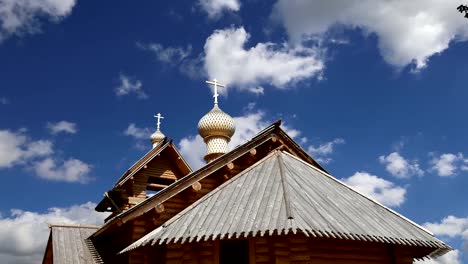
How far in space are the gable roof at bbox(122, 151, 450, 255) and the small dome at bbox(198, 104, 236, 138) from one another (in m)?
5.83

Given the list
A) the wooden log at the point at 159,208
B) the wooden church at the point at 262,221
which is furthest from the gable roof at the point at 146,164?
the wooden log at the point at 159,208

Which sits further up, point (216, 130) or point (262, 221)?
point (216, 130)

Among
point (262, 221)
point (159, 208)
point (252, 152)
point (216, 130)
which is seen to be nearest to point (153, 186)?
point (216, 130)

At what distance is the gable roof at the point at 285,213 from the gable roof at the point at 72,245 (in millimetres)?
4489

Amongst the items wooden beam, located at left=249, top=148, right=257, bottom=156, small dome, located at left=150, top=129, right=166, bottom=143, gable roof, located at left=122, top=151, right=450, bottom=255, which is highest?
small dome, located at left=150, top=129, right=166, bottom=143

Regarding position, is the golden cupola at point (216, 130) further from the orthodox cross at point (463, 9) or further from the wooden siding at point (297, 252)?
the orthodox cross at point (463, 9)

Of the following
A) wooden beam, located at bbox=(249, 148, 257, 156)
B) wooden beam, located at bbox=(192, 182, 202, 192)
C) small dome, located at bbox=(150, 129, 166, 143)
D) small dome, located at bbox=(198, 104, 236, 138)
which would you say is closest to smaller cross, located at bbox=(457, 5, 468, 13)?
wooden beam, located at bbox=(249, 148, 257, 156)

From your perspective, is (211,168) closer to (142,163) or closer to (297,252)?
(297,252)

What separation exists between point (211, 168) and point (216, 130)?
622cm

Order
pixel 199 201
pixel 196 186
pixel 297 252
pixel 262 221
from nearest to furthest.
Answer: pixel 262 221 → pixel 297 252 → pixel 199 201 → pixel 196 186

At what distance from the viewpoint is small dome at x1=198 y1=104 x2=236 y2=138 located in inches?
712

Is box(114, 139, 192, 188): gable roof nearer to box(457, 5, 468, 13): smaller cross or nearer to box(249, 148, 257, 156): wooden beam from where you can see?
box(249, 148, 257, 156): wooden beam

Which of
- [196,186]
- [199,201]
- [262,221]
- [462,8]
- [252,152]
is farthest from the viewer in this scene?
[252,152]

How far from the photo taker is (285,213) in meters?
9.22
